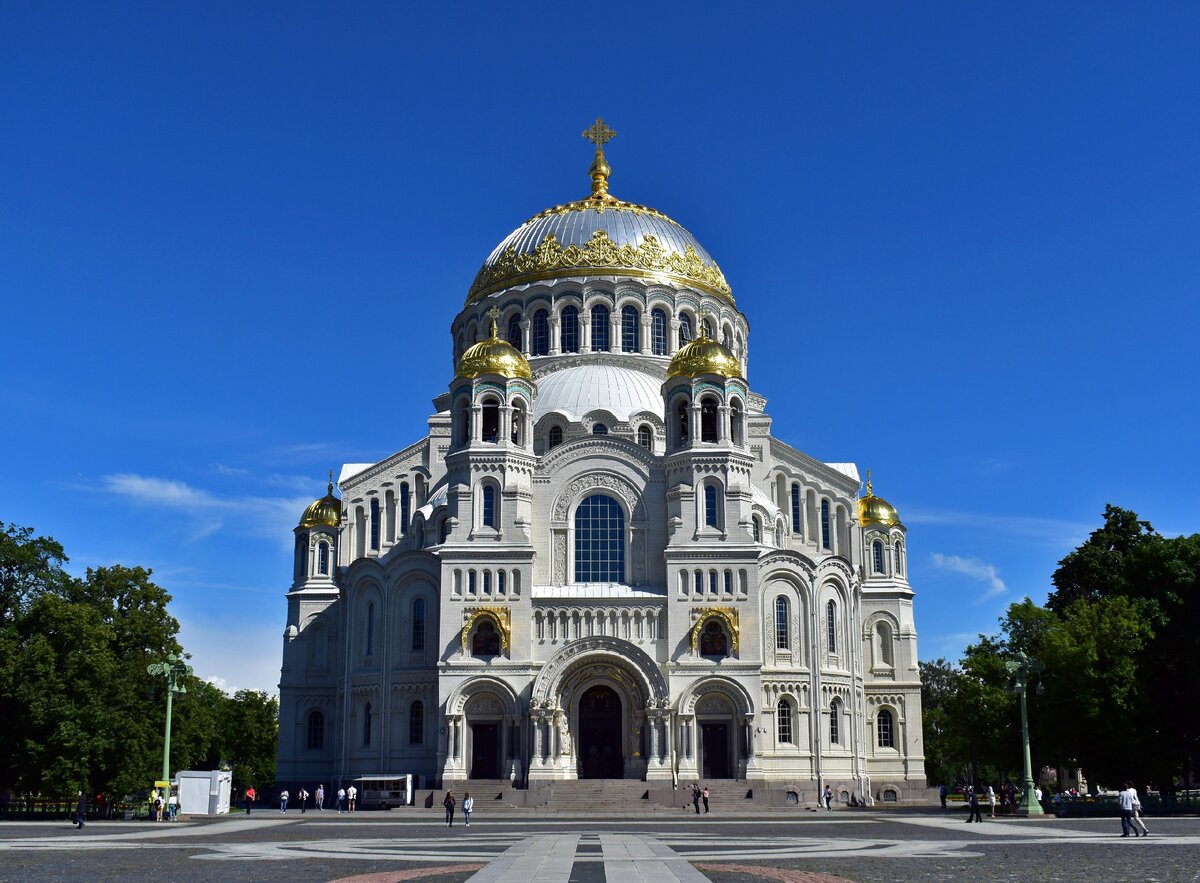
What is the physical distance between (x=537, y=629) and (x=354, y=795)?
380 inches

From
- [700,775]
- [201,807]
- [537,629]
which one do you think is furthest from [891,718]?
[201,807]

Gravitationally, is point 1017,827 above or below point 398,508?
below

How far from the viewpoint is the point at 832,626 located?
58.4 metres

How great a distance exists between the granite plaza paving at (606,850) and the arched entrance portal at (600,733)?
1081 cm

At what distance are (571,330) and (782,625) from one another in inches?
770

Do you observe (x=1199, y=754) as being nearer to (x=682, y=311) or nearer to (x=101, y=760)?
(x=682, y=311)

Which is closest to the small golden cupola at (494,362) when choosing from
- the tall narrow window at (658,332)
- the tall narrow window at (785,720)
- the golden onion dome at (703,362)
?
the golden onion dome at (703,362)

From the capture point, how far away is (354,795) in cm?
5269

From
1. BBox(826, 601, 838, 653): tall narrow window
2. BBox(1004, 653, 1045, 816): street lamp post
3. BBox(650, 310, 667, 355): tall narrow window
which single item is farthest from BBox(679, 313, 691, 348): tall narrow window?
BBox(1004, 653, 1045, 816): street lamp post

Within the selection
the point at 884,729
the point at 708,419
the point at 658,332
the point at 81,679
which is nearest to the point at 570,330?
the point at 658,332

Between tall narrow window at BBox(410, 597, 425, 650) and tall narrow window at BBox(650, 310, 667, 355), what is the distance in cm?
1830

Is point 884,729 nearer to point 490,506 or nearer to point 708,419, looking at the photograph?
point 708,419

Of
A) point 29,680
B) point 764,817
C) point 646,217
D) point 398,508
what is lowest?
point 764,817

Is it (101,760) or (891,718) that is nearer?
(101,760)
